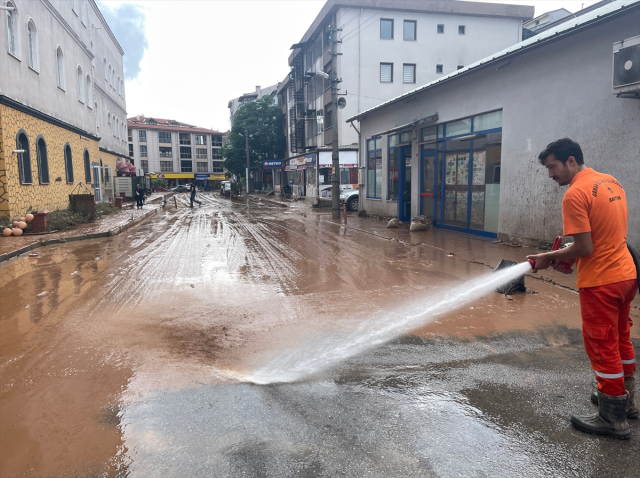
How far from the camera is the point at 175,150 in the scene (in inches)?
3632

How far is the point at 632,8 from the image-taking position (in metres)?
7.85

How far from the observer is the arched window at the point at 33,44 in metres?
17.3

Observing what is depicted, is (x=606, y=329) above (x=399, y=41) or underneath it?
underneath

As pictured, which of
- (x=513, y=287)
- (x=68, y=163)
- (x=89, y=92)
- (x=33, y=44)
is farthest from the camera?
(x=89, y=92)

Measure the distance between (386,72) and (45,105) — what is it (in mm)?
23764

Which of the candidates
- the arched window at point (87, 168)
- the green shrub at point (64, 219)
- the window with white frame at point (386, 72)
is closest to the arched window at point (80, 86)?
the arched window at point (87, 168)

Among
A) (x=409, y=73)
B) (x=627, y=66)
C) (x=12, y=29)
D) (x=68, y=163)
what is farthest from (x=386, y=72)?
(x=627, y=66)

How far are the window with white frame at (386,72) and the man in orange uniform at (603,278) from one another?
33.4m

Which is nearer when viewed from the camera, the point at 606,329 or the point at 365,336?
the point at 606,329

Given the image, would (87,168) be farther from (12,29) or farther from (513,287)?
(513,287)

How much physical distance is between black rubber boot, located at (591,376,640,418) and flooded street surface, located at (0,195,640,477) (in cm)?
9

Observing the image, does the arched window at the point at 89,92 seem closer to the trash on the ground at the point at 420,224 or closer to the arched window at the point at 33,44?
the arched window at the point at 33,44

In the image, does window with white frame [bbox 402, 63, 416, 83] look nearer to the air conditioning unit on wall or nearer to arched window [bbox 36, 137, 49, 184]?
arched window [bbox 36, 137, 49, 184]

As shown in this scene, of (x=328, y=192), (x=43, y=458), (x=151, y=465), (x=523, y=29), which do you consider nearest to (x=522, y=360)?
(x=151, y=465)
